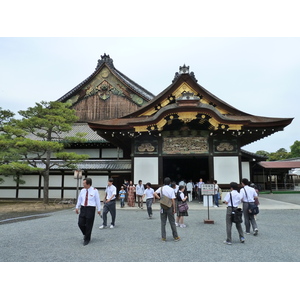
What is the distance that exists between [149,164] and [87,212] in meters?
9.40

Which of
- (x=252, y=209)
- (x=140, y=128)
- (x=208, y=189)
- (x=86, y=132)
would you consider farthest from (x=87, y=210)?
(x=86, y=132)

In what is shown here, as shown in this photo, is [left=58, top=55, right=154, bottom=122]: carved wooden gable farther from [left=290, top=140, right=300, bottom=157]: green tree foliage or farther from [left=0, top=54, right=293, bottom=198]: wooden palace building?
[left=290, top=140, right=300, bottom=157]: green tree foliage

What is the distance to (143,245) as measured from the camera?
5625 mm

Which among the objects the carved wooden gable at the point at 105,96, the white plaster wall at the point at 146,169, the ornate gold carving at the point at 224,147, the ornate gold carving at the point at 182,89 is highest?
the carved wooden gable at the point at 105,96

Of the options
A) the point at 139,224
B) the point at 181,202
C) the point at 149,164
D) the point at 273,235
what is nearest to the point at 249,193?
the point at 273,235

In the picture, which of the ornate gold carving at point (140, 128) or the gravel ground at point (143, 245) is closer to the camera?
the gravel ground at point (143, 245)

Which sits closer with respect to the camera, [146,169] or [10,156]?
[146,169]

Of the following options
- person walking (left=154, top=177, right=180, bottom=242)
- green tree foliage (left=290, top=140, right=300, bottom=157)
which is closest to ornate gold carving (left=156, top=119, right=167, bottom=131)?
person walking (left=154, top=177, right=180, bottom=242)

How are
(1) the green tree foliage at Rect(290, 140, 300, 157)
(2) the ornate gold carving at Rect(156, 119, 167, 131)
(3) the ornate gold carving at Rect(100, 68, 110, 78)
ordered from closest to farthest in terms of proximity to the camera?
(2) the ornate gold carving at Rect(156, 119, 167, 131)
(3) the ornate gold carving at Rect(100, 68, 110, 78)
(1) the green tree foliage at Rect(290, 140, 300, 157)

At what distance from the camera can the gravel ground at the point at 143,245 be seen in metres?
4.72

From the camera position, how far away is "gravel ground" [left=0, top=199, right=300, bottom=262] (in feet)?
15.5

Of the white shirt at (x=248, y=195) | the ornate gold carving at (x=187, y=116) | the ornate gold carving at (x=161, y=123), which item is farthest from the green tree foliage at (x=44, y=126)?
the white shirt at (x=248, y=195)

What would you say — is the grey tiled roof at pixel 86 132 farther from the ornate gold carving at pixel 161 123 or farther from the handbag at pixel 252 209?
the handbag at pixel 252 209

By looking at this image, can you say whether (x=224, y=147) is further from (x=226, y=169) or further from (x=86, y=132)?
(x=86, y=132)
